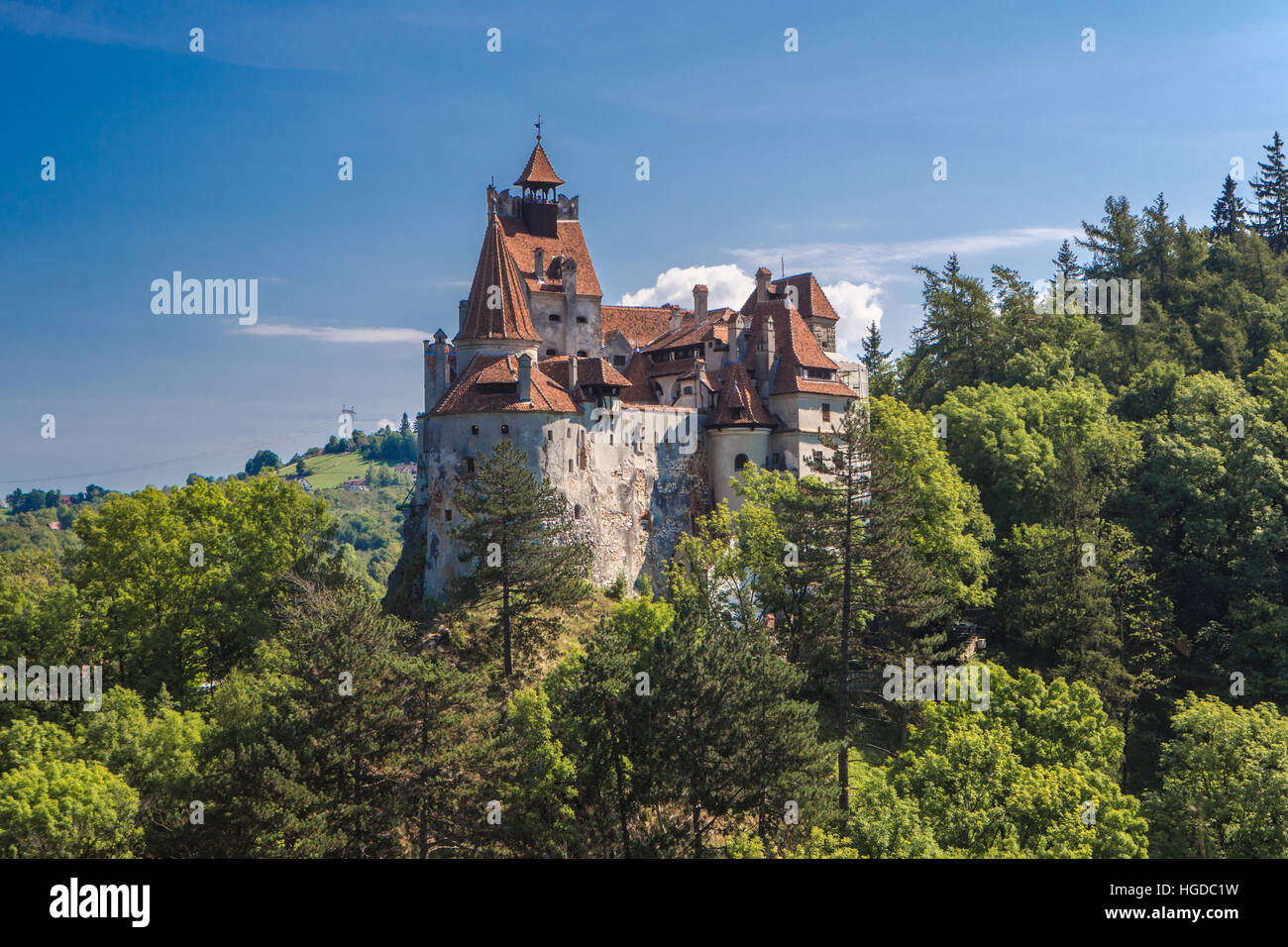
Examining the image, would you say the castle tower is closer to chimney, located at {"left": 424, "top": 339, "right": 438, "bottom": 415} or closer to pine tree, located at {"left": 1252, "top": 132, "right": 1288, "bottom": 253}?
chimney, located at {"left": 424, "top": 339, "right": 438, "bottom": 415}

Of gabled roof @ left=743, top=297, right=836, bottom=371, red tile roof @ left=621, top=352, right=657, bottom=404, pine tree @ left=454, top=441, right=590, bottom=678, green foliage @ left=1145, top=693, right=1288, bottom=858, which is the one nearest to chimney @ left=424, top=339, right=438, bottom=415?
red tile roof @ left=621, top=352, right=657, bottom=404

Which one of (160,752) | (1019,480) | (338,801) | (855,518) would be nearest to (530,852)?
(338,801)

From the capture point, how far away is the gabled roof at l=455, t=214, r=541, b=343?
2224 inches

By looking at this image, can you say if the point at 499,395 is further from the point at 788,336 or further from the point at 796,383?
the point at 788,336

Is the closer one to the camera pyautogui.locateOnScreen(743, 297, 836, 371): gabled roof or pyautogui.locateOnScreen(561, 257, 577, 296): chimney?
pyautogui.locateOnScreen(743, 297, 836, 371): gabled roof

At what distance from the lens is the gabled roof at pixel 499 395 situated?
52.2 meters

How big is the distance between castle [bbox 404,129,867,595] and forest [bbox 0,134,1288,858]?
2.70 meters

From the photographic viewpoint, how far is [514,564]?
46.1 metres

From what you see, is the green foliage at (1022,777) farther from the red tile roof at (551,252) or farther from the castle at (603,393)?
the red tile roof at (551,252)

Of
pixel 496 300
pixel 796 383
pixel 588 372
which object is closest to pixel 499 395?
pixel 588 372

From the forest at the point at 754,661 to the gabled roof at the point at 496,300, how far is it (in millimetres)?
10397

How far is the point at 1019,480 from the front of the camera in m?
61.5

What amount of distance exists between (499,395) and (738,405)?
13.6 m
